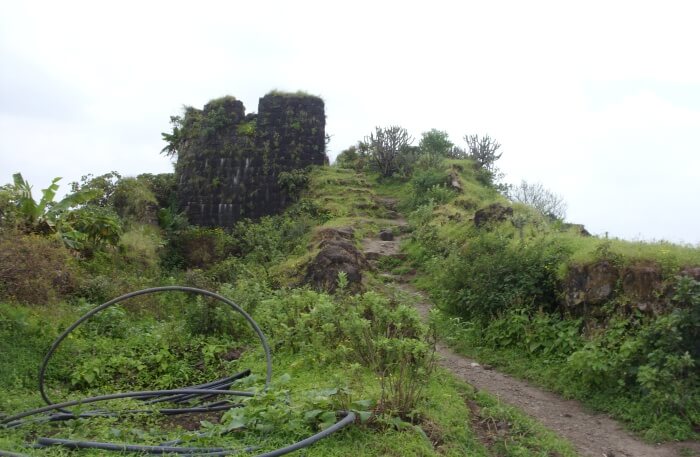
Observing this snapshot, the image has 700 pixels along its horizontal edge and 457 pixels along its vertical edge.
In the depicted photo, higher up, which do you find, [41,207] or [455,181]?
[455,181]

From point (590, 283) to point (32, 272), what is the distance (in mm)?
7207

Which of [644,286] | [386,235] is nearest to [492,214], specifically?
[386,235]

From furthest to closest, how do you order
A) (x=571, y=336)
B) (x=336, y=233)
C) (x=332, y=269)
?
(x=336, y=233) < (x=332, y=269) < (x=571, y=336)

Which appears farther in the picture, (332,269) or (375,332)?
(332,269)

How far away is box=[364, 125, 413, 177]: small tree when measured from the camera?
20188 millimetres

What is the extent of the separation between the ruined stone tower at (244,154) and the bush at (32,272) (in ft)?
30.1

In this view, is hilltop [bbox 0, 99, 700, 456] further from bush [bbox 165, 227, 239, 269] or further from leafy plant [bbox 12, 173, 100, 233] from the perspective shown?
bush [bbox 165, 227, 239, 269]

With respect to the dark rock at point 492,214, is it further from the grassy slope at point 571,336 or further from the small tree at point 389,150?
the small tree at point 389,150

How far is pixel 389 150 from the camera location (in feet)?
66.8

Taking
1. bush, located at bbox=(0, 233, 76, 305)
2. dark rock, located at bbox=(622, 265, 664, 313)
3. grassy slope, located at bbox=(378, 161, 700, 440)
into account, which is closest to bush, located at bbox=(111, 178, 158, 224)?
bush, located at bbox=(0, 233, 76, 305)

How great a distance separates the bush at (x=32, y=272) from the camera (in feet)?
25.6

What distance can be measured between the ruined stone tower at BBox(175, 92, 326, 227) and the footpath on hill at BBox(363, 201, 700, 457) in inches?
464

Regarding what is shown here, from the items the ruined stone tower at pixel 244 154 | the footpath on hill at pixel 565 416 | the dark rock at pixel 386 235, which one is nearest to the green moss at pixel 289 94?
the ruined stone tower at pixel 244 154

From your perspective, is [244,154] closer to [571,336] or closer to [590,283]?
[590,283]
